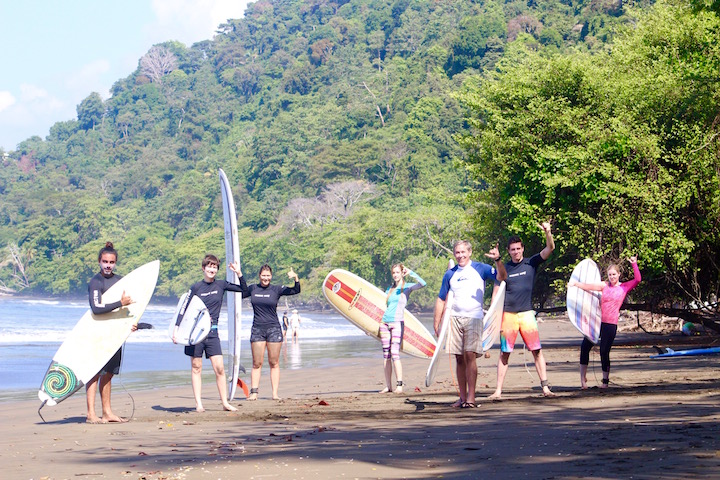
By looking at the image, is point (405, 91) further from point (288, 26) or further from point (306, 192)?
point (288, 26)

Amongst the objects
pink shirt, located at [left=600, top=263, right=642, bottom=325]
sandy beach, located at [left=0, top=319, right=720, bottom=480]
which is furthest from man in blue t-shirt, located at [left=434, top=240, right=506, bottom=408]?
pink shirt, located at [left=600, top=263, right=642, bottom=325]

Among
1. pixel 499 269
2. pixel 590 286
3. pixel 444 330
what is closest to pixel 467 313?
pixel 444 330

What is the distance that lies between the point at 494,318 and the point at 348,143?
81324 mm

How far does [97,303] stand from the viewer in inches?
330

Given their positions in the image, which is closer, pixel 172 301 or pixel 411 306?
pixel 411 306

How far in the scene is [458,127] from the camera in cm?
8369

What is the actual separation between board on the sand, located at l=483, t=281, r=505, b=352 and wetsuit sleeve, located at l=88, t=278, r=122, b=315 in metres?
3.61

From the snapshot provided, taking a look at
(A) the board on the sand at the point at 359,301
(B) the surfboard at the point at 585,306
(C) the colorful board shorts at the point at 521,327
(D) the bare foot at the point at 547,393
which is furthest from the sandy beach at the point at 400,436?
(A) the board on the sand at the point at 359,301

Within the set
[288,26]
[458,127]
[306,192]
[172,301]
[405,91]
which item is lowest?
[172,301]

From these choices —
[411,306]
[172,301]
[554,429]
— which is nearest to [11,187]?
[172,301]

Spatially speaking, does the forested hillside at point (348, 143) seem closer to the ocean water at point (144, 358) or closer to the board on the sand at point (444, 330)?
the ocean water at point (144, 358)

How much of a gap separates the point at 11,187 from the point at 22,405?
141 meters

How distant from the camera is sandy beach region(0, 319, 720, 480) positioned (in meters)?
5.27

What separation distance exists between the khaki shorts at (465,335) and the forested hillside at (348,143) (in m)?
9.19
